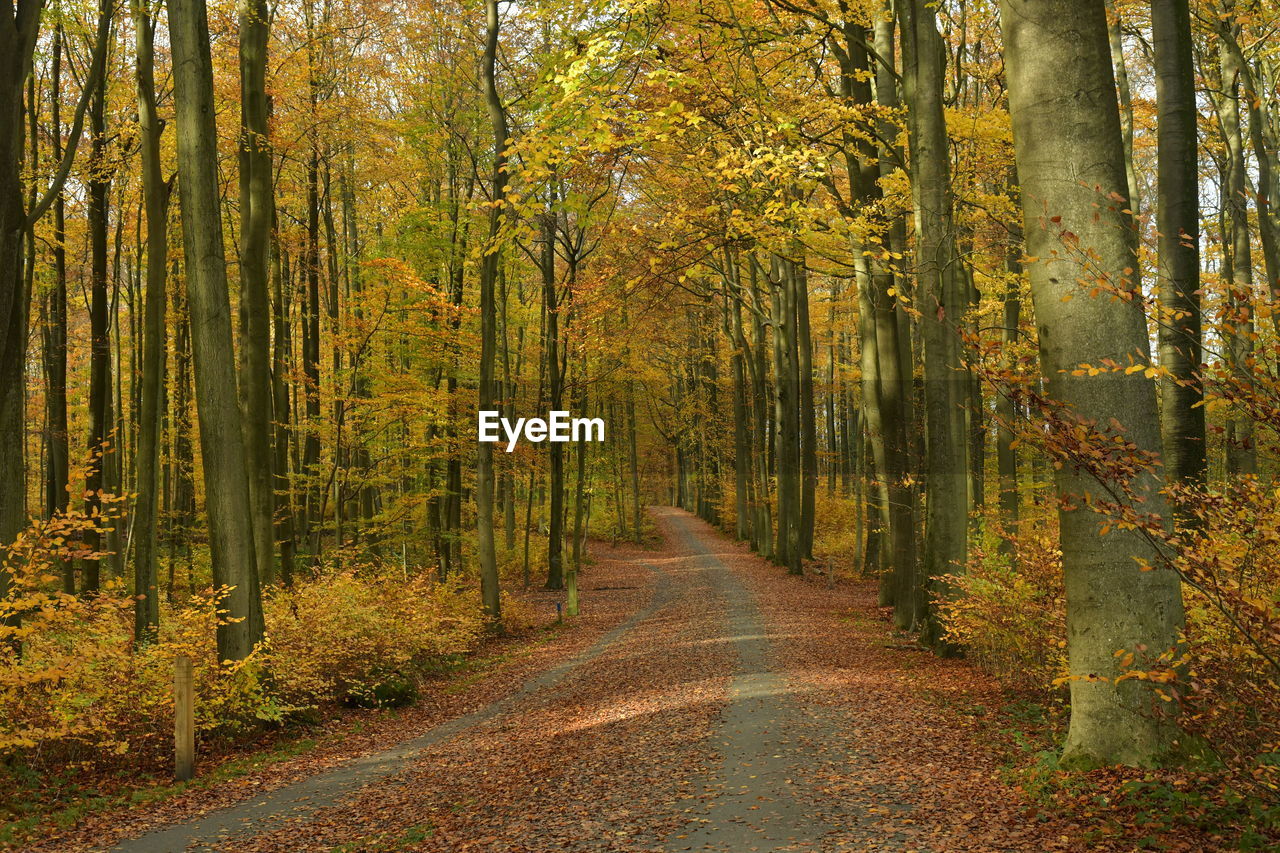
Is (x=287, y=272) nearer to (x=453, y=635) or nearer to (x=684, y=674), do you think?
(x=453, y=635)

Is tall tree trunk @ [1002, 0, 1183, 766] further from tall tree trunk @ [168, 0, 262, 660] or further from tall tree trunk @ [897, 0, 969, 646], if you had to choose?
tall tree trunk @ [168, 0, 262, 660]

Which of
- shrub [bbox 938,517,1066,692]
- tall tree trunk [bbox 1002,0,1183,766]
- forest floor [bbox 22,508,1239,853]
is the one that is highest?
tall tree trunk [bbox 1002,0,1183,766]

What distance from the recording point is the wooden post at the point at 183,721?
8.20m

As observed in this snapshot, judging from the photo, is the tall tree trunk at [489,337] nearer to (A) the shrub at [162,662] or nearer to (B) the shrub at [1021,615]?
(A) the shrub at [162,662]

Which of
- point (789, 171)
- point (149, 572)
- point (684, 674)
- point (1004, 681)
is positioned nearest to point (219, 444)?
point (149, 572)

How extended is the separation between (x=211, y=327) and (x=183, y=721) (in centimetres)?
425

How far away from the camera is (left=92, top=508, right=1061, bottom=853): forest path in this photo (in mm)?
5656

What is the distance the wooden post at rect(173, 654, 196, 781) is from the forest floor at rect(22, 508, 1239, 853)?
0.50 m

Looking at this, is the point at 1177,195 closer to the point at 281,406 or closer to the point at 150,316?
the point at 150,316

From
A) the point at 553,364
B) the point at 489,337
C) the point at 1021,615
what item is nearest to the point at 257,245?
the point at 489,337

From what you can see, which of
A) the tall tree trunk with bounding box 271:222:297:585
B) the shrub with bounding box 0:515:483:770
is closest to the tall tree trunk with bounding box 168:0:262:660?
the shrub with bounding box 0:515:483:770

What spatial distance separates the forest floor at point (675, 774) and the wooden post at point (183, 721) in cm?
50

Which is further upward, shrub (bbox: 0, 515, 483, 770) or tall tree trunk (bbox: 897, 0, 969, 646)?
tall tree trunk (bbox: 897, 0, 969, 646)

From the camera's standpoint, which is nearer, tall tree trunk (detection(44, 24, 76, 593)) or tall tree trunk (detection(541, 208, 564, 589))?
tall tree trunk (detection(44, 24, 76, 593))
